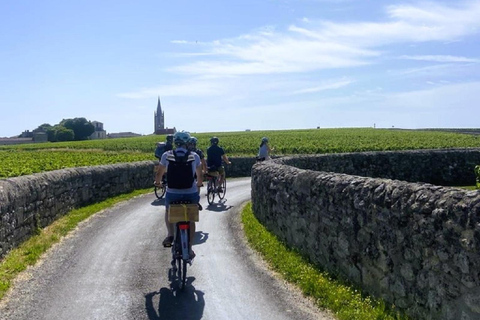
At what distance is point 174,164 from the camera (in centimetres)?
826

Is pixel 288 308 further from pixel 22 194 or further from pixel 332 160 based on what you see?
pixel 332 160

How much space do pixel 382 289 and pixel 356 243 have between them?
89 cm

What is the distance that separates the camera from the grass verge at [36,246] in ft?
29.1

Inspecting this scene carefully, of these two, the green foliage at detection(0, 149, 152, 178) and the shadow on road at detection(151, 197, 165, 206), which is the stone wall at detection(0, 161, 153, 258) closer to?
the shadow on road at detection(151, 197, 165, 206)

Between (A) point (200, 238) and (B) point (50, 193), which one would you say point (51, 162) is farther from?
(A) point (200, 238)

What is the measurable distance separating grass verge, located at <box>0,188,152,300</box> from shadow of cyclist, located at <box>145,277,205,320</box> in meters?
2.38

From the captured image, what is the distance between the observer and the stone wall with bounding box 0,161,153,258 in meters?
10.3

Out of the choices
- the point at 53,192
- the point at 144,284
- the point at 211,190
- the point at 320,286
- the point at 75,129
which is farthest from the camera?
the point at 75,129

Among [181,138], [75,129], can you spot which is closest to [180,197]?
[181,138]

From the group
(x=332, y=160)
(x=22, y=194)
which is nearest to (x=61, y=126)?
(x=332, y=160)

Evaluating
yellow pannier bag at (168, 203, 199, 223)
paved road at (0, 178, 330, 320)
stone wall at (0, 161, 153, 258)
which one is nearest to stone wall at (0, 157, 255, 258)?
stone wall at (0, 161, 153, 258)

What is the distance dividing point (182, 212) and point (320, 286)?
243 centimetres

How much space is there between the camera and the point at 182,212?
8070 mm

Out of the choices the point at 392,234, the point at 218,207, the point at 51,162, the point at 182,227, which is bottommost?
the point at 218,207
